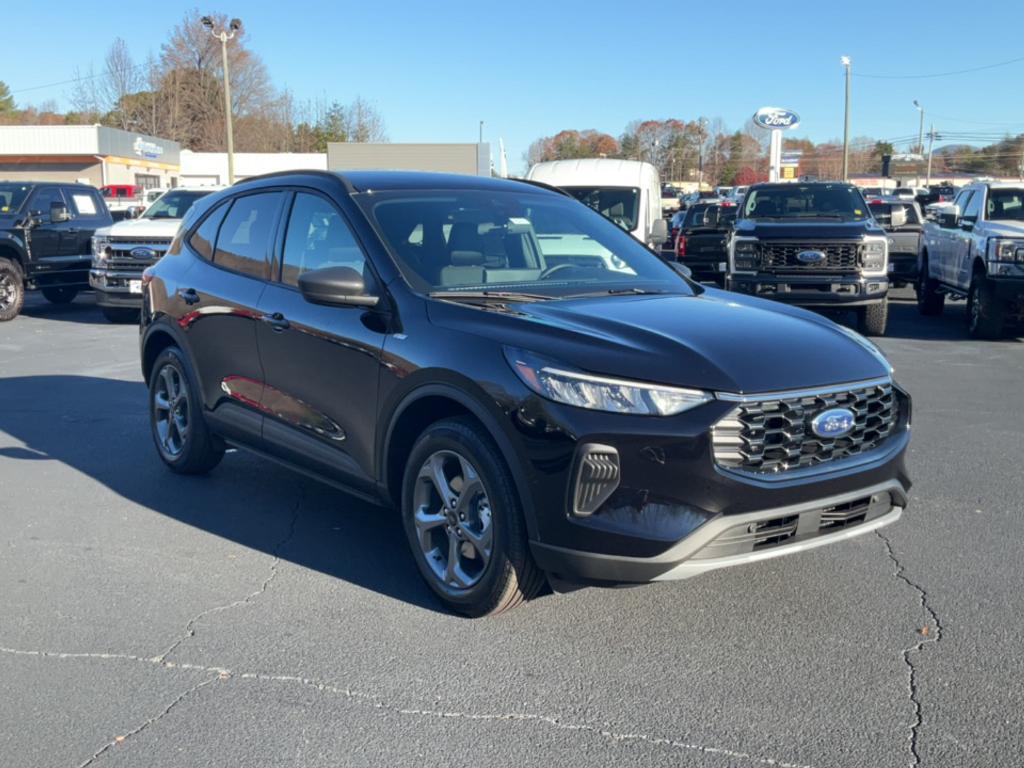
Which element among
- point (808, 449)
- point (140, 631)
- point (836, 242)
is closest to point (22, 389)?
point (140, 631)

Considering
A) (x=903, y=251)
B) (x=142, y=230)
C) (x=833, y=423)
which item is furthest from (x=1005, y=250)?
(x=142, y=230)

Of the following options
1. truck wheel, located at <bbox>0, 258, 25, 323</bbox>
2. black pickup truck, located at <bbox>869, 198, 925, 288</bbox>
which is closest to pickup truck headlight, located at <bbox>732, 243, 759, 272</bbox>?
black pickup truck, located at <bbox>869, 198, 925, 288</bbox>

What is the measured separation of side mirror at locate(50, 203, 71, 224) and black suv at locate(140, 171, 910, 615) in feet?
36.8

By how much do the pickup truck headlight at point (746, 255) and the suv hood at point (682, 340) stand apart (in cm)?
852

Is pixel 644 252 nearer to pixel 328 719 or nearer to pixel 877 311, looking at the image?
pixel 328 719

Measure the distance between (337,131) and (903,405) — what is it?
89255mm

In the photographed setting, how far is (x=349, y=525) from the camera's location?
554 cm

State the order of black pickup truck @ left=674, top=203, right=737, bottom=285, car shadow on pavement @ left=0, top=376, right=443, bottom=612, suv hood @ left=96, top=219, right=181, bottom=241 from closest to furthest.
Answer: car shadow on pavement @ left=0, top=376, right=443, bottom=612, suv hood @ left=96, top=219, right=181, bottom=241, black pickup truck @ left=674, top=203, right=737, bottom=285

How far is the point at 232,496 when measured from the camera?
241 inches

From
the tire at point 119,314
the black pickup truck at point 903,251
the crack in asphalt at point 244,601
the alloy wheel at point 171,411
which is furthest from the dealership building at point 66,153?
the crack in asphalt at point 244,601

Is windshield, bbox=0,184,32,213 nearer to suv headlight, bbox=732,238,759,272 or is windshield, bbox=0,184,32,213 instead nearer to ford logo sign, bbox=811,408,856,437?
suv headlight, bbox=732,238,759,272

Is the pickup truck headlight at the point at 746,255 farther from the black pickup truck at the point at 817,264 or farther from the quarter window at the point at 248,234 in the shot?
the quarter window at the point at 248,234

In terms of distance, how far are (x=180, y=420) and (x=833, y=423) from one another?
13.5 ft

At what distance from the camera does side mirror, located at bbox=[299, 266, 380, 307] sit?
4.41 meters
